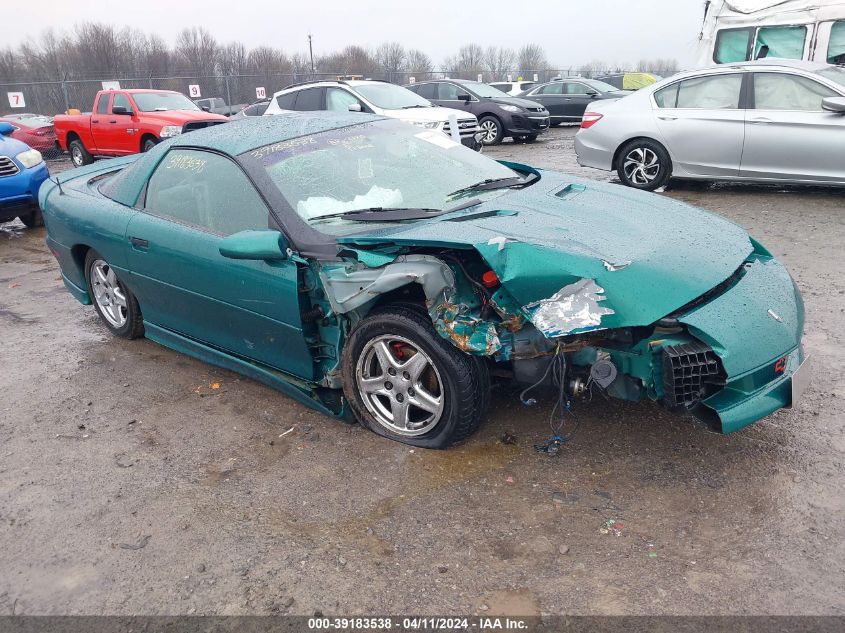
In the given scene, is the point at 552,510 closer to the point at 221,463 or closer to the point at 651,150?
the point at 221,463

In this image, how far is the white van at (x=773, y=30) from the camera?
1113 centimetres

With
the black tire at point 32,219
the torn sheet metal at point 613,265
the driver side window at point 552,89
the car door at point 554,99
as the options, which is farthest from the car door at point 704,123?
the driver side window at point 552,89

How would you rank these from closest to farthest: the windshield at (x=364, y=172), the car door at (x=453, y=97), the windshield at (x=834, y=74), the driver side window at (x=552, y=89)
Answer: the windshield at (x=364, y=172), the windshield at (x=834, y=74), the car door at (x=453, y=97), the driver side window at (x=552, y=89)

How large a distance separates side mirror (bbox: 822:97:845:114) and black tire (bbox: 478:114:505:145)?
28.5ft

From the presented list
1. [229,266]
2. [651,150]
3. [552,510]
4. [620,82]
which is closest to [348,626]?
[552,510]

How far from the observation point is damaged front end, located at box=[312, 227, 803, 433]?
110 inches

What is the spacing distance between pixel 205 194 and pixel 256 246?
852mm

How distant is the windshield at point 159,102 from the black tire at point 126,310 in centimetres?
969

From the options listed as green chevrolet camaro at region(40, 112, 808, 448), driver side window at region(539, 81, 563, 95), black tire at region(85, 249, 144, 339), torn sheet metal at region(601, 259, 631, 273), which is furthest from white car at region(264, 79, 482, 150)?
torn sheet metal at region(601, 259, 631, 273)

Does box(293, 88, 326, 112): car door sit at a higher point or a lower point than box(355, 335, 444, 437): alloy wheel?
higher

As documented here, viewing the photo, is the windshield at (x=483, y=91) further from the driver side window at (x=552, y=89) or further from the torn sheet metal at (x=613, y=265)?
the torn sheet metal at (x=613, y=265)

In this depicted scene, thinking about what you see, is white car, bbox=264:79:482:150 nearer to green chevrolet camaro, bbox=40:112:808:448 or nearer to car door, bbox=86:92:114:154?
car door, bbox=86:92:114:154

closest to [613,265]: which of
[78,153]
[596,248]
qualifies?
[596,248]

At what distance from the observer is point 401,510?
297cm
